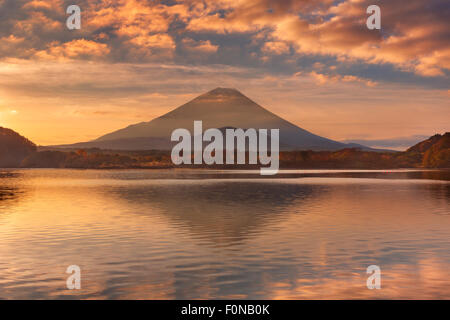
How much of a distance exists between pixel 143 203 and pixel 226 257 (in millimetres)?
25501

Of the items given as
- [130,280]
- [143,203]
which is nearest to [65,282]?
[130,280]

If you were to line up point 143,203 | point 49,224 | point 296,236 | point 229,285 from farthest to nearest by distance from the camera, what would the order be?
point 143,203, point 49,224, point 296,236, point 229,285

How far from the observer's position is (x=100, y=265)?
60.1ft

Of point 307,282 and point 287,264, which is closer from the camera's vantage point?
point 307,282

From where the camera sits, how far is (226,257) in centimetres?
1962
